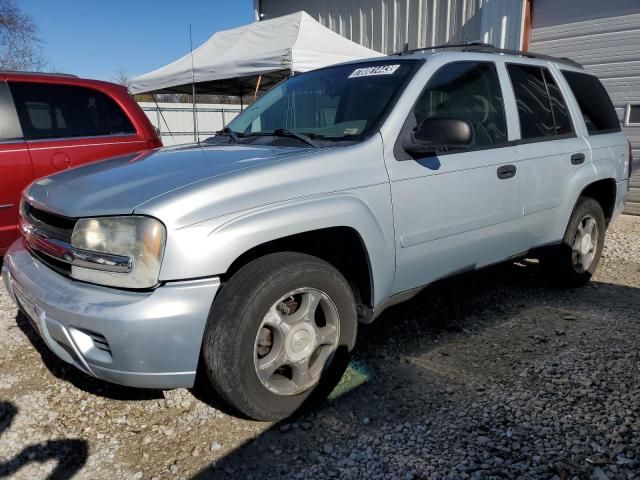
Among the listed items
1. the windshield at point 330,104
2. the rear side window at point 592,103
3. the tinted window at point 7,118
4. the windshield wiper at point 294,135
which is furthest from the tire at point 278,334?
the tinted window at point 7,118

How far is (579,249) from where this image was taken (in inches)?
163

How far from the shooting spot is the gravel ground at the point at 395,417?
213 centimetres

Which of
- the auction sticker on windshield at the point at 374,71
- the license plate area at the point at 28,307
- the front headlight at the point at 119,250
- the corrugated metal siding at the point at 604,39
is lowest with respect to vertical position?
the license plate area at the point at 28,307

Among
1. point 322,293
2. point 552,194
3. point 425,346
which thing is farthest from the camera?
point 552,194

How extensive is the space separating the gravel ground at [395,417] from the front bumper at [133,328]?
1.42 feet

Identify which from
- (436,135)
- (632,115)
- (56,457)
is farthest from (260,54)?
(56,457)

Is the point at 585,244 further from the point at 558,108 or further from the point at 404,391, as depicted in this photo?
the point at 404,391

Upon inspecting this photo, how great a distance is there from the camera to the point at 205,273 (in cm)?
200

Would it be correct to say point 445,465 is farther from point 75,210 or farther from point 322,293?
point 75,210

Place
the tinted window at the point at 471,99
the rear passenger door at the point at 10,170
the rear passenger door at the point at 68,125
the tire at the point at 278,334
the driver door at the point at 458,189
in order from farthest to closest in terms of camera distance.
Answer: the rear passenger door at the point at 68,125 → the rear passenger door at the point at 10,170 → the tinted window at the point at 471,99 → the driver door at the point at 458,189 → the tire at the point at 278,334

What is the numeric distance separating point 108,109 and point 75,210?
10.3ft

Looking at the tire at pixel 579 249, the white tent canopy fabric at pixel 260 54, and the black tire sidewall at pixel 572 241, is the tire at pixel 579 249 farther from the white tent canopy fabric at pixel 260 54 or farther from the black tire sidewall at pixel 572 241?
the white tent canopy fabric at pixel 260 54

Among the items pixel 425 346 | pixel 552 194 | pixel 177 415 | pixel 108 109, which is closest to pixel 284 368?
pixel 177 415

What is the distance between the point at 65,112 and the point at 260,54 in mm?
5116
